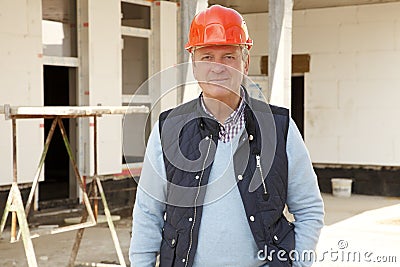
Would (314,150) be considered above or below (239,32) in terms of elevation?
below

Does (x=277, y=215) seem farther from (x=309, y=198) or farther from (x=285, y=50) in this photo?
(x=285, y=50)

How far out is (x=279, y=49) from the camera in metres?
6.59

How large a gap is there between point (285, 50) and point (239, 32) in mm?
4914

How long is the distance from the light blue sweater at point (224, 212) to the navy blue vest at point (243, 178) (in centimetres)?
2

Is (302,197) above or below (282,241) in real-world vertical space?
above

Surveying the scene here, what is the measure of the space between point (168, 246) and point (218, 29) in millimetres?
597

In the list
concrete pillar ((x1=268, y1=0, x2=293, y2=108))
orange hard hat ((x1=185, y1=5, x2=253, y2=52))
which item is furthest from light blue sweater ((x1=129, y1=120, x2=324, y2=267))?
concrete pillar ((x1=268, y1=0, x2=293, y2=108))

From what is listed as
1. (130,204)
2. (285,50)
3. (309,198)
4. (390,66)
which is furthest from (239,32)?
(390,66)

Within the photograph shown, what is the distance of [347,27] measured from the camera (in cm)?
1031

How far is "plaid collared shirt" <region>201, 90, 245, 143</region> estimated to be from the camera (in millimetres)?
1845

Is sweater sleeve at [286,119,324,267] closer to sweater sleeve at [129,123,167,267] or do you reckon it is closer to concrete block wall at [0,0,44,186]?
sweater sleeve at [129,123,167,267]

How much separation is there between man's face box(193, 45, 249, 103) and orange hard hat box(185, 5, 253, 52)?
0.02 meters

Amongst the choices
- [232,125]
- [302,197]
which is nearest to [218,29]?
[232,125]

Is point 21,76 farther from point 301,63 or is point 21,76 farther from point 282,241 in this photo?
point 282,241
